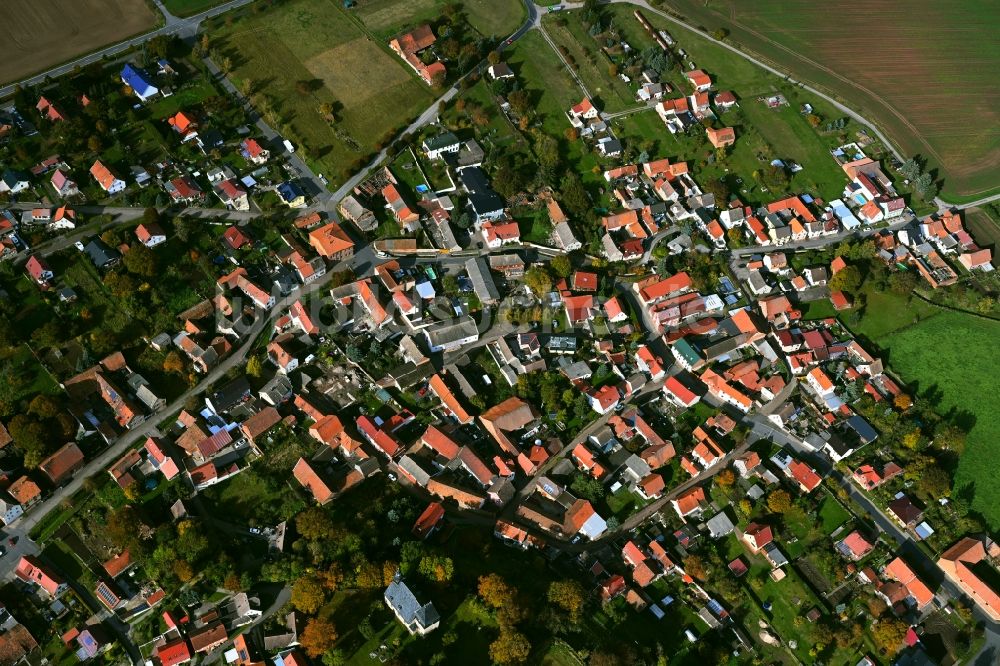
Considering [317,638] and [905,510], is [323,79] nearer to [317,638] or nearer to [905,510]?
[317,638]

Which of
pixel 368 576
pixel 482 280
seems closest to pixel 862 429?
pixel 482 280

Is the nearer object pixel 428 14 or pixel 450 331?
pixel 450 331

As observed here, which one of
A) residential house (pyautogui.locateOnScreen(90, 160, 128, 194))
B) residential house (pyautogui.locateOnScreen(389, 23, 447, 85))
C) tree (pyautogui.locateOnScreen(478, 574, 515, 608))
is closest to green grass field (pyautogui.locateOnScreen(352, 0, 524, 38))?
residential house (pyautogui.locateOnScreen(389, 23, 447, 85))

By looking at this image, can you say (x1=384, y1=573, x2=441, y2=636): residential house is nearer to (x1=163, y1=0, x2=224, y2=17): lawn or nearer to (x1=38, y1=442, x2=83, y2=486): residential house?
(x1=38, y1=442, x2=83, y2=486): residential house

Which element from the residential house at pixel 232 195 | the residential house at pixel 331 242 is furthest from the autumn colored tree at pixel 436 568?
the residential house at pixel 232 195

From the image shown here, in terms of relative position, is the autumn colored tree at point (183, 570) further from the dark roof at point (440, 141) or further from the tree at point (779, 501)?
the dark roof at point (440, 141)

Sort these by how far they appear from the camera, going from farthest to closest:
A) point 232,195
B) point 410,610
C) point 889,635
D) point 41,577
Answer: point 232,195 → point 889,635 → point 41,577 → point 410,610
